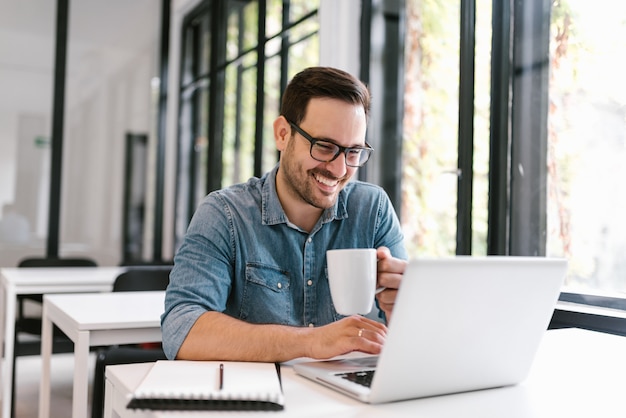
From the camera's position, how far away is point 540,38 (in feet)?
7.22

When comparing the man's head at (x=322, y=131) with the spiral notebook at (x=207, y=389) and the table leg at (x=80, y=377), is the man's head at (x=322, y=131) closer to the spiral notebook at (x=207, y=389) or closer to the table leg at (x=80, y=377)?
the spiral notebook at (x=207, y=389)

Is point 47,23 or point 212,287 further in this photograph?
point 47,23

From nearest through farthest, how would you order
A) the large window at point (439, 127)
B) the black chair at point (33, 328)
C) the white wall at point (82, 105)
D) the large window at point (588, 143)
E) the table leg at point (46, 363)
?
1. the large window at point (588, 143)
2. the table leg at point (46, 363)
3. the large window at point (439, 127)
4. the black chair at point (33, 328)
5. the white wall at point (82, 105)

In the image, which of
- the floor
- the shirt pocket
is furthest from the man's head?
the floor

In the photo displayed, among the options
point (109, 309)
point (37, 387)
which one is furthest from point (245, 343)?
point (37, 387)

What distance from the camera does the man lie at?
53.4 inches

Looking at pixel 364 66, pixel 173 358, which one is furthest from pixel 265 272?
pixel 364 66

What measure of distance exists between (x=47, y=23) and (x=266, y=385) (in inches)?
191

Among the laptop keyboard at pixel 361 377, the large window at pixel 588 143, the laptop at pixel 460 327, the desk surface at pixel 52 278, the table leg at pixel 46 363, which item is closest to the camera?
the laptop at pixel 460 327

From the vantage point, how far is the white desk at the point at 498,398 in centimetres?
→ 90

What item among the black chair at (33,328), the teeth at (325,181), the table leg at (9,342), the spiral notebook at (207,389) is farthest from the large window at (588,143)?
the table leg at (9,342)

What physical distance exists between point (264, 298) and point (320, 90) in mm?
502

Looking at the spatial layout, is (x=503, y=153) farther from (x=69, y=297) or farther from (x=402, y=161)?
(x=69, y=297)

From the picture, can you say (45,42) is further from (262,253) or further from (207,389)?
(207,389)
